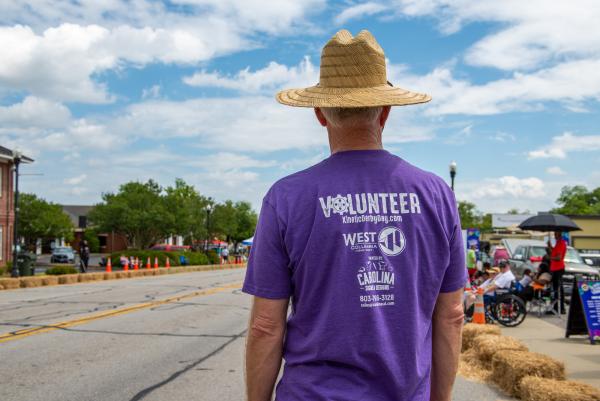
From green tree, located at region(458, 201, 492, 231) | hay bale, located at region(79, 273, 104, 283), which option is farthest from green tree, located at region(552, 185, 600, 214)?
hay bale, located at region(79, 273, 104, 283)

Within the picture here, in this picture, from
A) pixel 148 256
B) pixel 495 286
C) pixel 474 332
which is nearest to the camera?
pixel 474 332

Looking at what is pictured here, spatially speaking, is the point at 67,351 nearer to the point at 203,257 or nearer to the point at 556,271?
the point at 556,271

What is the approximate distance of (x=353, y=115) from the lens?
7.86 feet

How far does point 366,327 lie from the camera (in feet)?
7.03

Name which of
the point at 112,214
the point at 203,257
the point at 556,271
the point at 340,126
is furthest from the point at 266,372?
the point at 112,214

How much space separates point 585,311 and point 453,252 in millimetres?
10536

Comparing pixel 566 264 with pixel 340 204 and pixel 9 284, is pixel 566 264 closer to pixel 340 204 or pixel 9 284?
pixel 9 284

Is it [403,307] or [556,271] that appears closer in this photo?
[403,307]

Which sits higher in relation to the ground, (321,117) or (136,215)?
(136,215)

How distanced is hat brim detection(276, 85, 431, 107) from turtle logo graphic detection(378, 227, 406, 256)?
0.44 m

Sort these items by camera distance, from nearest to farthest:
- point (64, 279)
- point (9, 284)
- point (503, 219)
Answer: point (9, 284), point (64, 279), point (503, 219)

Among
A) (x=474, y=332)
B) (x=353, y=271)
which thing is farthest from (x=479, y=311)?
(x=353, y=271)

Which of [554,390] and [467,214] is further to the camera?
[467,214]

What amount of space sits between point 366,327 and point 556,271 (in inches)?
605
